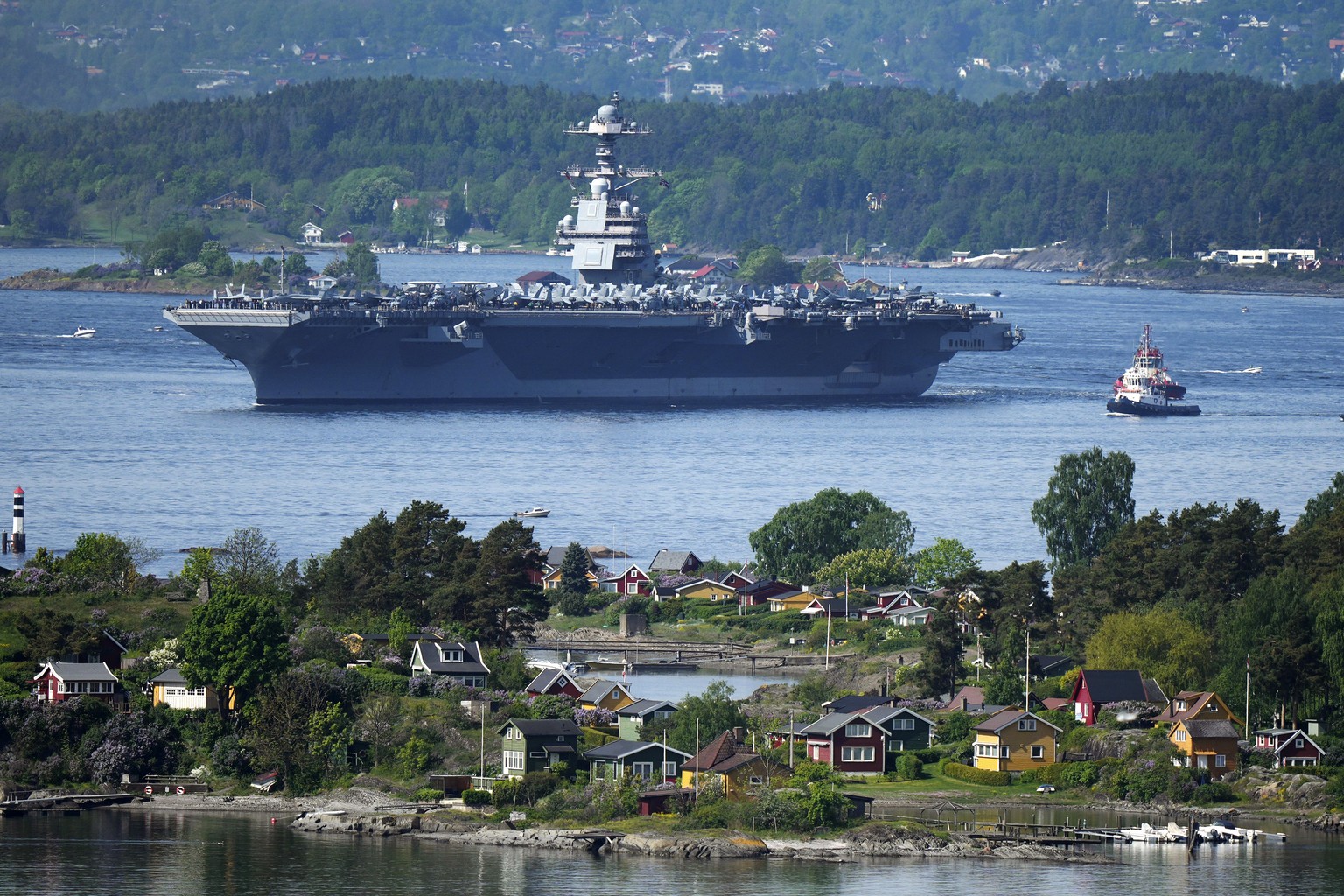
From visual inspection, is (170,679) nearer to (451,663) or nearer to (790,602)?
(451,663)

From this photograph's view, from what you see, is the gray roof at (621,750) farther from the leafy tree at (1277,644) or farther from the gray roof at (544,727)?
the leafy tree at (1277,644)

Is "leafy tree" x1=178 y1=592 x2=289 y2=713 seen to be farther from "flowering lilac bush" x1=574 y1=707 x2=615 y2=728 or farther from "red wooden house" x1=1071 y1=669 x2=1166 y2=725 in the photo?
"red wooden house" x1=1071 y1=669 x2=1166 y2=725

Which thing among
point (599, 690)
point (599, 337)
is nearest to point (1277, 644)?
point (599, 690)

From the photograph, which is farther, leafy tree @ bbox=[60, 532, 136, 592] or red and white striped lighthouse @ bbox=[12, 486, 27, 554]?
red and white striped lighthouse @ bbox=[12, 486, 27, 554]

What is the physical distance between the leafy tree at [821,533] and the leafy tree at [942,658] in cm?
1114

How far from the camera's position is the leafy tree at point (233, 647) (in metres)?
34.0

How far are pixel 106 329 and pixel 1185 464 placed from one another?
5695 cm

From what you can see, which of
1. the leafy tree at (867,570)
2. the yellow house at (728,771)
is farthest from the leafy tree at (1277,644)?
the leafy tree at (867,570)

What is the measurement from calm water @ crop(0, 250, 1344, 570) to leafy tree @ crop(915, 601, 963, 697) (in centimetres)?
1143

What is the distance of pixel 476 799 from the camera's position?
31.6 meters

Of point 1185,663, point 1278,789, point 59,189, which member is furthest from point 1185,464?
point 59,189

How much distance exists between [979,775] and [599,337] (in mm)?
43878

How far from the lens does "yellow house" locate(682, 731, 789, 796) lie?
103 feet

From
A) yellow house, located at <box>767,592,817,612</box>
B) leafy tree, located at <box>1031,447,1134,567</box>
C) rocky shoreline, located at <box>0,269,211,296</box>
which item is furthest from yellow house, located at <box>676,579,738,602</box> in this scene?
rocky shoreline, located at <box>0,269,211,296</box>
